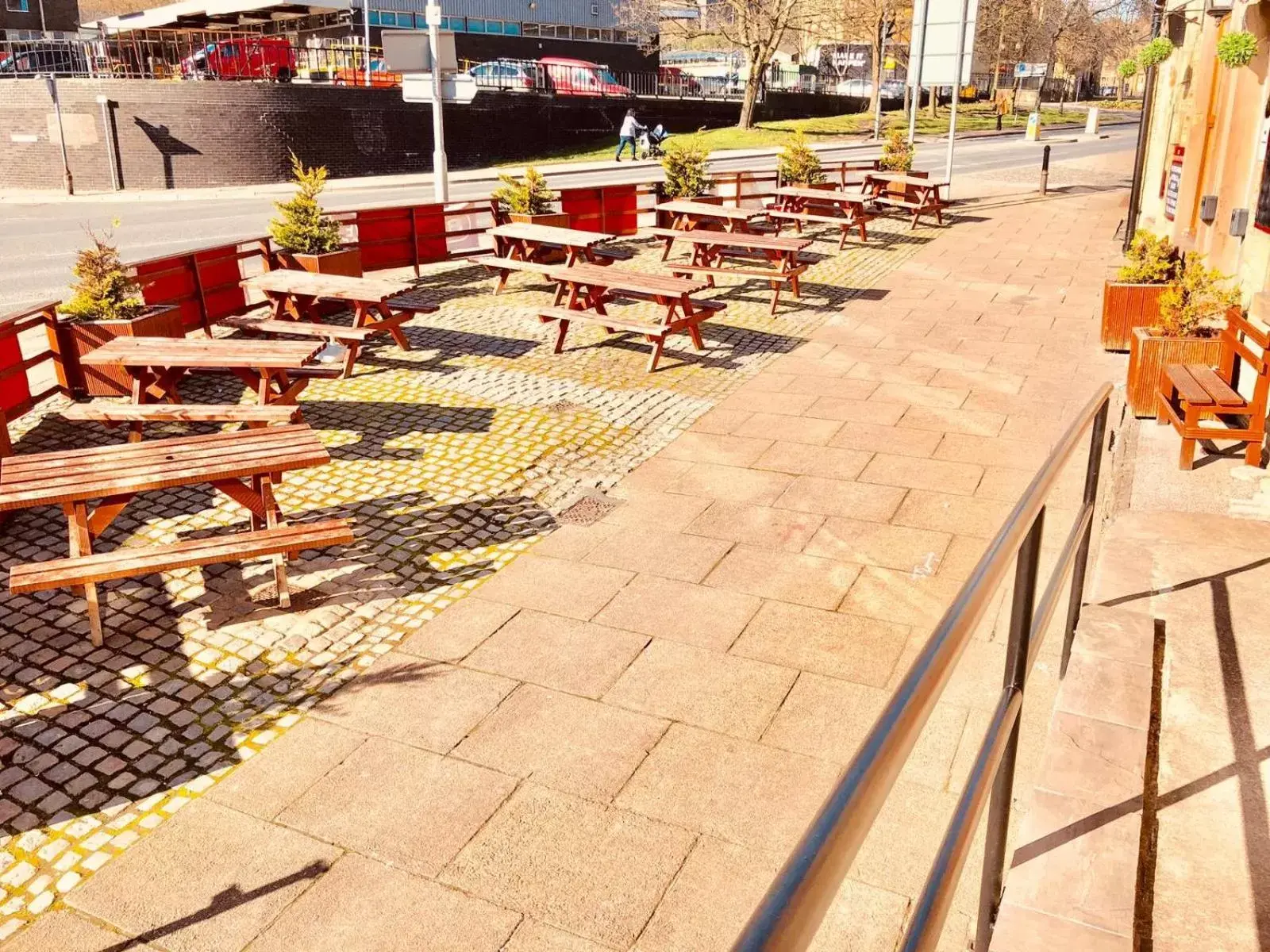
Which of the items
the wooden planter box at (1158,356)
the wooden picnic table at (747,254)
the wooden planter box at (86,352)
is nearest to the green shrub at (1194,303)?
the wooden planter box at (1158,356)

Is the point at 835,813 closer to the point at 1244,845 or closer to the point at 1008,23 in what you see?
the point at 1244,845

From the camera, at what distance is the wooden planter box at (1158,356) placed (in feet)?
28.0

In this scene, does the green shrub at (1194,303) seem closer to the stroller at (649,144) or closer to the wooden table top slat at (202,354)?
the wooden table top slat at (202,354)

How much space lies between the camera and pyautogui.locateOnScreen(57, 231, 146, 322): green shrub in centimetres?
1004

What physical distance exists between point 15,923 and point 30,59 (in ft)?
134

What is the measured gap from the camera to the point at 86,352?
392 inches

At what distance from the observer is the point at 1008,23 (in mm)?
57188

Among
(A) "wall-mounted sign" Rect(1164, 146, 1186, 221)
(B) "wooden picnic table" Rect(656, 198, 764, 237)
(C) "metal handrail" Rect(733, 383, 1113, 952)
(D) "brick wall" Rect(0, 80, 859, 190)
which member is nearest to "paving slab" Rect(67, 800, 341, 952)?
(C) "metal handrail" Rect(733, 383, 1113, 952)

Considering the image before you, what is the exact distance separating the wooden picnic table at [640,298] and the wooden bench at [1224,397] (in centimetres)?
459

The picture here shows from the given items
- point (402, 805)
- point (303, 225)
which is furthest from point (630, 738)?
point (303, 225)

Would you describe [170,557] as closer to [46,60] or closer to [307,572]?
[307,572]

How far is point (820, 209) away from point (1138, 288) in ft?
35.9

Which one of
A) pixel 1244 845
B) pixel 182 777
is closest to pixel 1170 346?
pixel 1244 845

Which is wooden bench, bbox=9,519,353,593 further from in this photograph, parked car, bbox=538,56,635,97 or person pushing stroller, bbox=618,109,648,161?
parked car, bbox=538,56,635,97
